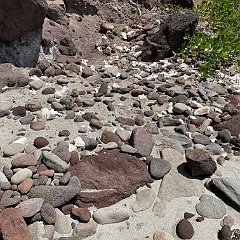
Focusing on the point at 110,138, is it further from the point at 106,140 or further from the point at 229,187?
the point at 229,187

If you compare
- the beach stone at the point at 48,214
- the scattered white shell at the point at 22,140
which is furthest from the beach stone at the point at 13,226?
the scattered white shell at the point at 22,140

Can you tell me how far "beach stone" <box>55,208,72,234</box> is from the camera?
227 cm

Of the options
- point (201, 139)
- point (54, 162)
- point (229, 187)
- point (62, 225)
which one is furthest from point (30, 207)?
point (201, 139)

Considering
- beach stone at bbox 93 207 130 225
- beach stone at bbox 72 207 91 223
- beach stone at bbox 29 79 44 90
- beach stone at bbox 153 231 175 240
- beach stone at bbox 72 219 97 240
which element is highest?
beach stone at bbox 153 231 175 240

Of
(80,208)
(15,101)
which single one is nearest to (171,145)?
(80,208)

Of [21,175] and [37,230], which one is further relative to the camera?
[21,175]

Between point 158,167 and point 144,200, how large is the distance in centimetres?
33

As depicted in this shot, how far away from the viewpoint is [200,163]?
2.69m

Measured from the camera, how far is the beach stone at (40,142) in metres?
2.91

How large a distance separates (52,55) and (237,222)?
3.02 m

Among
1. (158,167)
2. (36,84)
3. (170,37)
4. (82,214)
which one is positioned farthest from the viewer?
(170,37)

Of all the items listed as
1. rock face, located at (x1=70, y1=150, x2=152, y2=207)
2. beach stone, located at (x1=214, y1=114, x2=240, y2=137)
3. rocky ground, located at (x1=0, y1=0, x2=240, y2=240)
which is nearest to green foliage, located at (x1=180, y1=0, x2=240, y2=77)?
rocky ground, located at (x1=0, y1=0, x2=240, y2=240)

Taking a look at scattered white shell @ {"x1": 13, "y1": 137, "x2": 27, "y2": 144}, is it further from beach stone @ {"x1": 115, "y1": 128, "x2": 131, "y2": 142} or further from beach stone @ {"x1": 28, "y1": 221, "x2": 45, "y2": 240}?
beach stone @ {"x1": 28, "y1": 221, "x2": 45, "y2": 240}

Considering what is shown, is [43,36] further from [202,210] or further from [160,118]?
[202,210]
